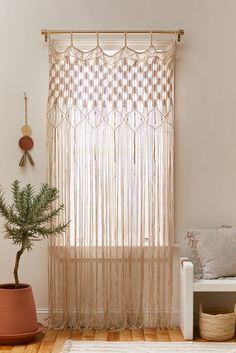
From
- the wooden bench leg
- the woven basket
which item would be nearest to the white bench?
the wooden bench leg

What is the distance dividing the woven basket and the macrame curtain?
476 mm

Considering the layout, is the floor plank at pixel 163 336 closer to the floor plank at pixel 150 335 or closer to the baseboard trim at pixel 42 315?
the floor plank at pixel 150 335

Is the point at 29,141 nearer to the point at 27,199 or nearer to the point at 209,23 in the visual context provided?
the point at 27,199

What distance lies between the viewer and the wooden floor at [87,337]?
5359mm

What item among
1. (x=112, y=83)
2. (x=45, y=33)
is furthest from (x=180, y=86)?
(x=45, y=33)

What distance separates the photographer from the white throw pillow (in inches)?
227

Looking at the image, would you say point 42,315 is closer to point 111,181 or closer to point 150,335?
point 150,335

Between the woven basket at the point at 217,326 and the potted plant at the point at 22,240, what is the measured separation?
51.0 inches

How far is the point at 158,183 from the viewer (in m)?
6.06

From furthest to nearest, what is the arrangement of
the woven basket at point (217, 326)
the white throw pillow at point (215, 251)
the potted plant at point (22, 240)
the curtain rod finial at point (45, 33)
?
the curtain rod finial at point (45, 33) < the white throw pillow at point (215, 251) < the woven basket at point (217, 326) < the potted plant at point (22, 240)

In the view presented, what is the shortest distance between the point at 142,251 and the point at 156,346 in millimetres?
941

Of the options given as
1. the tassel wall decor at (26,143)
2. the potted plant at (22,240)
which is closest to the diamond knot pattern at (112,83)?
the tassel wall decor at (26,143)

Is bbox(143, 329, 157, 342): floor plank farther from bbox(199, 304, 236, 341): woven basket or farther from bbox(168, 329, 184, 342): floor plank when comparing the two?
bbox(199, 304, 236, 341): woven basket

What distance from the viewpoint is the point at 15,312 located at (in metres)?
5.51
